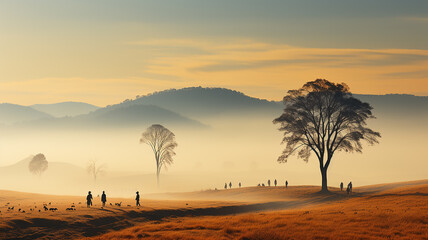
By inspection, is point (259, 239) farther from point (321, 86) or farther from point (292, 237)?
point (321, 86)

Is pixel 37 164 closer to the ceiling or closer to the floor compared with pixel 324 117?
closer to the floor

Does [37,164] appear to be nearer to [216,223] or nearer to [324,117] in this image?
[324,117]

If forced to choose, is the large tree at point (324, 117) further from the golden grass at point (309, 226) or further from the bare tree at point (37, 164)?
the bare tree at point (37, 164)

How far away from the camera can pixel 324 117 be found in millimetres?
78938

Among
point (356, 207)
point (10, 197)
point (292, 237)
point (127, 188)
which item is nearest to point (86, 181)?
point (127, 188)

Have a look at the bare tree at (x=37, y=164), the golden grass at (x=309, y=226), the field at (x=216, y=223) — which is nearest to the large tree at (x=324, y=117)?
the field at (x=216, y=223)

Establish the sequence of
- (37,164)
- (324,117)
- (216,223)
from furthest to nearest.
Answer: (37,164) → (324,117) → (216,223)

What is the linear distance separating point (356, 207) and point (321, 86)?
27077 millimetres

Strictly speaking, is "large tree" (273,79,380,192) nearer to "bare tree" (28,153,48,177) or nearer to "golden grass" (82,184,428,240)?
"golden grass" (82,184,428,240)

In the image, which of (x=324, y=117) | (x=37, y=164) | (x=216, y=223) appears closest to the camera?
(x=216, y=223)

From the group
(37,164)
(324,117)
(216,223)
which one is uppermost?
(324,117)

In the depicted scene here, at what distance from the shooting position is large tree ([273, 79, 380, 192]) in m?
77.9

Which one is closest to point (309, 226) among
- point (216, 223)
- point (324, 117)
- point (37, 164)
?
point (216, 223)

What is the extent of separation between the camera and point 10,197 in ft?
255
